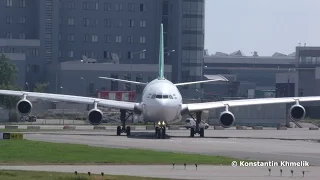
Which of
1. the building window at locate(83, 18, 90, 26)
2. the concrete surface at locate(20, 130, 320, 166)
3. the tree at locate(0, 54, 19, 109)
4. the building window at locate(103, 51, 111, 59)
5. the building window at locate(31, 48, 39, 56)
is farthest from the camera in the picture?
the building window at locate(103, 51, 111, 59)

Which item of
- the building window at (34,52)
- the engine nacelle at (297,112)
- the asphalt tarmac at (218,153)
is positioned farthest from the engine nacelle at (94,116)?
the building window at (34,52)

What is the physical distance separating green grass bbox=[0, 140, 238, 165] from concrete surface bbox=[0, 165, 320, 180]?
252cm

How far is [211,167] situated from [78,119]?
70864mm

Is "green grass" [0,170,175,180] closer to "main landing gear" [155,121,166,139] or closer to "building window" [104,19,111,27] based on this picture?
"main landing gear" [155,121,166,139]

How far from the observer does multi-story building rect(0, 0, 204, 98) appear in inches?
5989

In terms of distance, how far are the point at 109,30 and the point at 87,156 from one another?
369ft

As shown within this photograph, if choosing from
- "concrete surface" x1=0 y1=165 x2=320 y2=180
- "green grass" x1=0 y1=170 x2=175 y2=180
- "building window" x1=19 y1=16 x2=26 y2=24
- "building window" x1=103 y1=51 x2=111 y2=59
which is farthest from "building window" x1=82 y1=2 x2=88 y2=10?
"green grass" x1=0 y1=170 x2=175 y2=180

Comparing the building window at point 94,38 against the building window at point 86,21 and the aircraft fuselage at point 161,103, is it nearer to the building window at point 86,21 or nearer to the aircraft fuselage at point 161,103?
the building window at point 86,21

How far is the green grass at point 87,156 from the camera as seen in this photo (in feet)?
144

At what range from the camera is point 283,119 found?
107 metres

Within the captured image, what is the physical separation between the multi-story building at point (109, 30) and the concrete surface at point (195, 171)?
110 m

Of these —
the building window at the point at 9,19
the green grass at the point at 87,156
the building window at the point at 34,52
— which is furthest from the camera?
the building window at the point at 9,19

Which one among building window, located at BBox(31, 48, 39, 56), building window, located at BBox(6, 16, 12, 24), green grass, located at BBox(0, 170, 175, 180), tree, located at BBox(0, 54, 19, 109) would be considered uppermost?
building window, located at BBox(6, 16, 12, 24)

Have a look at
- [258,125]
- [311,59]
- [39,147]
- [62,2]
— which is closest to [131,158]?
[39,147]
